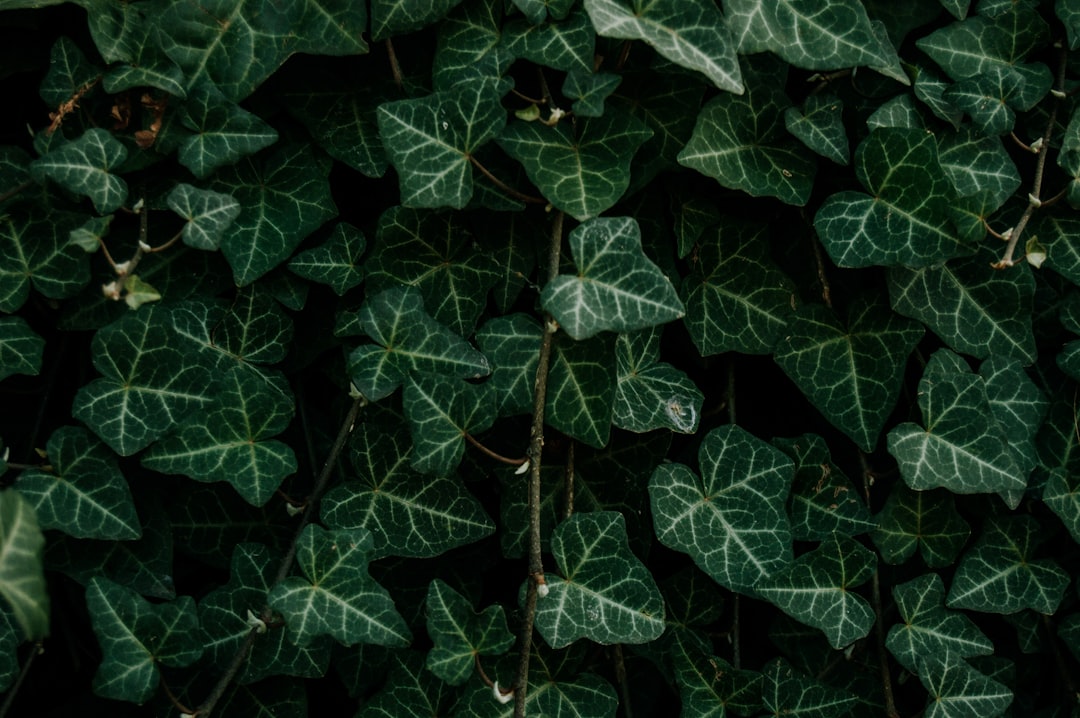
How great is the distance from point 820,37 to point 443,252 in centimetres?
59

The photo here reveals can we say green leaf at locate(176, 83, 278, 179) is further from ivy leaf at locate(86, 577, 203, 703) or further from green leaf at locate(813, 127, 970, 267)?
green leaf at locate(813, 127, 970, 267)

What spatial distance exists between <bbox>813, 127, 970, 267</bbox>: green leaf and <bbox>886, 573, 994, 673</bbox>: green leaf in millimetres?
459

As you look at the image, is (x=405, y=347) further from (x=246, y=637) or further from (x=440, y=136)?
(x=246, y=637)

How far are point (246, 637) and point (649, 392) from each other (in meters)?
0.63

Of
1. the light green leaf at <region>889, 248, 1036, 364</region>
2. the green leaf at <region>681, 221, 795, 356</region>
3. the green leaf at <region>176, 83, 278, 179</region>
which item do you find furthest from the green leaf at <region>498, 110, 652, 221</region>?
the light green leaf at <region>889, 248, 1036, 364</region>

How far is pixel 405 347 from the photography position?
1297 mm

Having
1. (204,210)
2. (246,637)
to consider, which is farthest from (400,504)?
(204,210)

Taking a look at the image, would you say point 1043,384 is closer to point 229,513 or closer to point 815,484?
point 815,484

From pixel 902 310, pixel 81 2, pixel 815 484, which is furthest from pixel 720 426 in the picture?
pixel 81 2

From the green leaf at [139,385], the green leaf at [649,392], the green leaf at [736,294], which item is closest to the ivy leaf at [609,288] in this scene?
the green leaf at [649,392]

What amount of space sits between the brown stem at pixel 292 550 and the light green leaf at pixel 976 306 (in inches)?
32.3

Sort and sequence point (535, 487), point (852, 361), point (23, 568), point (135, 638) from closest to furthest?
point (23, 568) < point (135, 638) < point (535, 487) < point (852, 361)

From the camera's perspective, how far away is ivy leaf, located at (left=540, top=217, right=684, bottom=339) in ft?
3.94

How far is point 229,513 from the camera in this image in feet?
4.57
